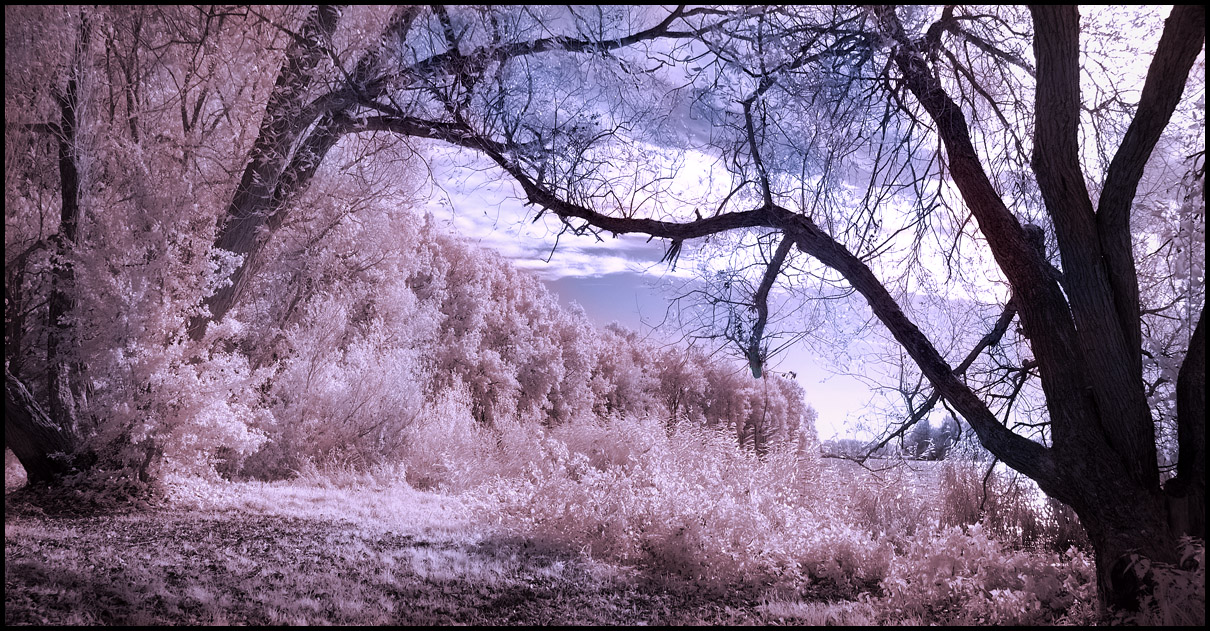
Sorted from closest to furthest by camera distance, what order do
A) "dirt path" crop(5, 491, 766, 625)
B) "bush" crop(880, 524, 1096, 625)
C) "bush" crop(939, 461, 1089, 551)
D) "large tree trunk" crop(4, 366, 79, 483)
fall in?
"dirt path" crop(5, 491, 766, 625) < "bush" crop(880, 524, 1096, 625) < "bush" crop(939, 461, 1089, 551) < "large tree trunk" crop(4, 366, 79, 483)

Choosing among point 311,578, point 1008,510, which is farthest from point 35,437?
point 1008,510

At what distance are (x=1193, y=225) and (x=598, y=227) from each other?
3902 millimetres

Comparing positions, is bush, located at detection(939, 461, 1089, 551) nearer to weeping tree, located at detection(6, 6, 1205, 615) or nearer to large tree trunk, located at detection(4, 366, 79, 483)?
weeping tree, located at detection(6, 6, 1205, 615)

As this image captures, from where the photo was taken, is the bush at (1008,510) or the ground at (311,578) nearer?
the ground at (311,578)

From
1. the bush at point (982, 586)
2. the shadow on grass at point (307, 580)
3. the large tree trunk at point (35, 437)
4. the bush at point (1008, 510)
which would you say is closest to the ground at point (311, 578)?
the shadow on grass at point (307, 580)

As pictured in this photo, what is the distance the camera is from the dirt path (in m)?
3.56

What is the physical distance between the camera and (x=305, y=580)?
4234 millimetres

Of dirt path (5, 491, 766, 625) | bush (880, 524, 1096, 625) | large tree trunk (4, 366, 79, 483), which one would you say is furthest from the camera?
large tree trunk (4, 366, 79, 483)

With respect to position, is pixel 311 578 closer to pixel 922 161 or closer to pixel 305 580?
pixel 305 580

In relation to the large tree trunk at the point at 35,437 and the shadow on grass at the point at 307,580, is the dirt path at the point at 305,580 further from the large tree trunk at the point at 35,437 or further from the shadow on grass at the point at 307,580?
the large tree trunk at the point at 35,437

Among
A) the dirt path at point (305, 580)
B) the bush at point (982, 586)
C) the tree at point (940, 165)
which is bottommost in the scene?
the dirt path at point (305, 580)

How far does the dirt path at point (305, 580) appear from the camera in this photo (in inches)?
140

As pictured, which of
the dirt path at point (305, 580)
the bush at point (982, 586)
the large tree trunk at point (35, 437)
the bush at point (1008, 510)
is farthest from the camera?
the large tree trunk at point (35, 437)

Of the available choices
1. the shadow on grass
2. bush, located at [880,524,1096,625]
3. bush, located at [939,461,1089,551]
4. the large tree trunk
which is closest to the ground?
the shadow on grass
